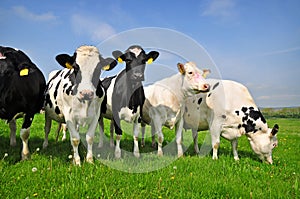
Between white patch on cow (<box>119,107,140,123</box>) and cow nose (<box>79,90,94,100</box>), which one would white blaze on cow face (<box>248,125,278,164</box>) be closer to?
white patch on cow (<box>119,107,140,123</box>)

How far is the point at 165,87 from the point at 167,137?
4.03 m

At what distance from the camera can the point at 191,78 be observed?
25.9ft

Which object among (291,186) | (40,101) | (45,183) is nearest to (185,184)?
(291,186)

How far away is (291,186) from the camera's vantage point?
203 inches

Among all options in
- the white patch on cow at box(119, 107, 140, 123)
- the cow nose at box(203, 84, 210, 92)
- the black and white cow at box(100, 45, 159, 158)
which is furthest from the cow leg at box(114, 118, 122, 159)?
the cow nose at box(203, 84, 210, 92)

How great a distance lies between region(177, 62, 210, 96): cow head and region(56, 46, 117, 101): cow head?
107 inches

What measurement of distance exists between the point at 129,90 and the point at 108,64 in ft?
3.98

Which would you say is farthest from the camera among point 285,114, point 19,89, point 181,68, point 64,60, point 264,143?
point 285,114

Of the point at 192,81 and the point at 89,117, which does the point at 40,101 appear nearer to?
the point at 89,117

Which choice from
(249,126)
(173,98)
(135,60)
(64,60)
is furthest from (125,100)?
(249,126)

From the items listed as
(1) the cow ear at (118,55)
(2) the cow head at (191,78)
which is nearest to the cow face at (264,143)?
(2) the cow head at (191,78)

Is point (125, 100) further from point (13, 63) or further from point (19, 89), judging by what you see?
point (13, 63)

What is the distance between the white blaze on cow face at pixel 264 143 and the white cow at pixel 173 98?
7.26 feet

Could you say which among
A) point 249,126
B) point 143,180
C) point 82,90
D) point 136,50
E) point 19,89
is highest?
point 136,50
